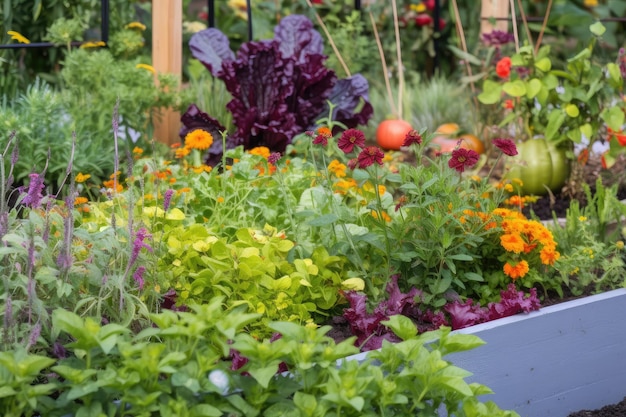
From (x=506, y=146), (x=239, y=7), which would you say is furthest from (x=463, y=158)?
(x=239, y=7)

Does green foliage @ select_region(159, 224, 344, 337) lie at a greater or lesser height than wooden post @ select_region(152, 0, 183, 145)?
lesser

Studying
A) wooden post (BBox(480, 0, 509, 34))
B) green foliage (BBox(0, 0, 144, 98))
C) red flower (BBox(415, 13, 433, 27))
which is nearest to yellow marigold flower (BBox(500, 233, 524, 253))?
green foliage (BBox(0, 0, 144, 98))

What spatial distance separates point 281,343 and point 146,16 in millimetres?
4239

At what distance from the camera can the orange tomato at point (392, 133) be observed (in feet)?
16.0

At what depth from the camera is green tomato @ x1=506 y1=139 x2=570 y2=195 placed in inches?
172

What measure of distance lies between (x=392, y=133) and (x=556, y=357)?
2.28 meters

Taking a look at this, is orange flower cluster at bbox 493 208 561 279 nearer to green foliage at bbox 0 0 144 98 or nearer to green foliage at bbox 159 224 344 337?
green foliage at bbox 159 224 344 337

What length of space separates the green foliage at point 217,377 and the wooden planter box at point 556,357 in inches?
17.3

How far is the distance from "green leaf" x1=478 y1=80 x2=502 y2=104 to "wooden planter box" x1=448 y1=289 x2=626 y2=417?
1.71m

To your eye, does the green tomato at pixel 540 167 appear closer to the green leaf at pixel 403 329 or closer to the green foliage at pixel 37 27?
the green foliage at pixel 37 27

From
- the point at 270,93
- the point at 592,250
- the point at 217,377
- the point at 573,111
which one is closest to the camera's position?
the point at 217,377

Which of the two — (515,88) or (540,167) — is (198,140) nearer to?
(515,88)

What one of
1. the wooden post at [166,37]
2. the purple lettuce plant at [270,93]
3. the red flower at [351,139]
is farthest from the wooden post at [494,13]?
the red flower at [351,139]

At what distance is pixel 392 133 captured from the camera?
4895 mm
